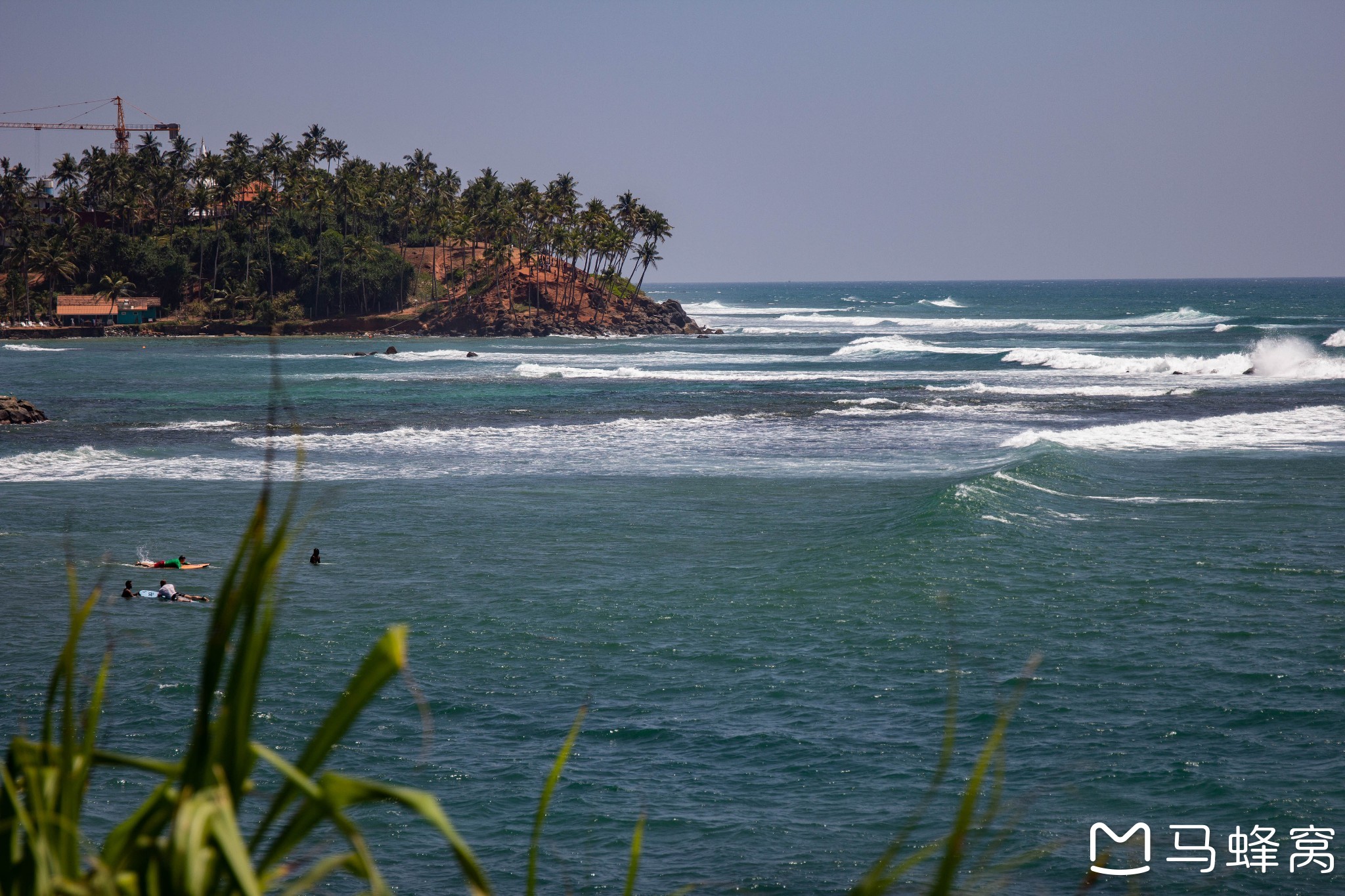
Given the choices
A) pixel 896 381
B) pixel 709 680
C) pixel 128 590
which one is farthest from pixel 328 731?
pixel 896 381

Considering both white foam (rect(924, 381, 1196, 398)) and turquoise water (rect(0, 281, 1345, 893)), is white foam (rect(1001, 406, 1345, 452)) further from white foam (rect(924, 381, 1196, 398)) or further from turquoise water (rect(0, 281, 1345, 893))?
white foam (rect(924, 381, 1196, 398))

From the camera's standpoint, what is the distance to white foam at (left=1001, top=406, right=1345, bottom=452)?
30812mm

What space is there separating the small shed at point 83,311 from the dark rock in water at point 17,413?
2394 inches

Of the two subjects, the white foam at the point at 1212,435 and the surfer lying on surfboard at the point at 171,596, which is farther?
the white foam at the point at 1212,435

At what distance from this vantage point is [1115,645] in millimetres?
13992

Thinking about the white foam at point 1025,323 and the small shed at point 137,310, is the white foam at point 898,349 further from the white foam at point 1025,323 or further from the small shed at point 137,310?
the small shed at point 137,310

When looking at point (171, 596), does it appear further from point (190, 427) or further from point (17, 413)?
point (17, 413)

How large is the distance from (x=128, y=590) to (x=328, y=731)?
16792 millimetres

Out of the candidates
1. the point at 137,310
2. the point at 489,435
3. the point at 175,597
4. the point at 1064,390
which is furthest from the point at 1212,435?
the point at 137,310

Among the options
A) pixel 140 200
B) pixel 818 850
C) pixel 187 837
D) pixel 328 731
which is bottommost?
pixel 818 850

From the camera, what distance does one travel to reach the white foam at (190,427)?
36.8 m

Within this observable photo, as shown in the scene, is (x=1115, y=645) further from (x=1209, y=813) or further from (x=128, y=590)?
(x=128, y=590)

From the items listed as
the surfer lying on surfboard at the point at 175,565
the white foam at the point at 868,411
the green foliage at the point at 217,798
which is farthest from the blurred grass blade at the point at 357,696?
the white foam at the point at 868,411

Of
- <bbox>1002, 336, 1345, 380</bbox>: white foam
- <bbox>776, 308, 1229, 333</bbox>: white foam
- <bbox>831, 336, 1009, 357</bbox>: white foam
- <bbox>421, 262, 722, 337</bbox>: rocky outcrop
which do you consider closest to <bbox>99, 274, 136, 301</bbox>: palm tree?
<bbox>421, 262, 722, 337</bbox>: rocky outcrop
